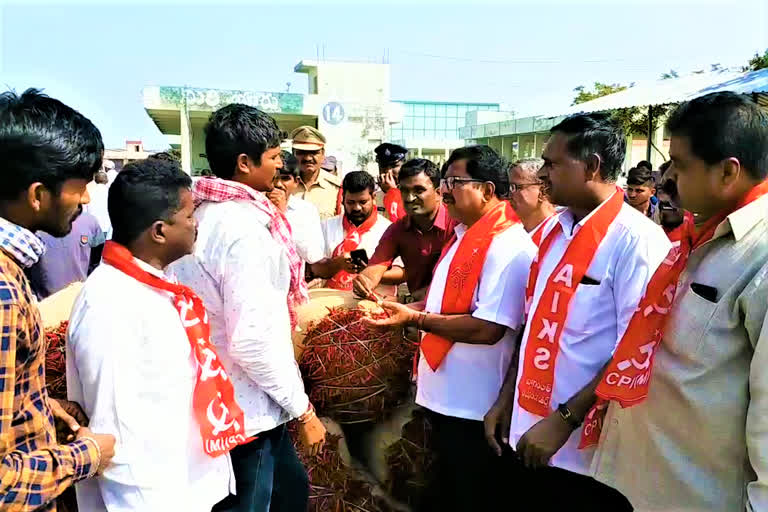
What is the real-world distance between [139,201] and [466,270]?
125 centimetres

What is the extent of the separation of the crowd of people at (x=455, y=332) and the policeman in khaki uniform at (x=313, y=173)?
7.55ft

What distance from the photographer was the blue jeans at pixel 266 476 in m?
2.20

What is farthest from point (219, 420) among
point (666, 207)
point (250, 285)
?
point (666, 207)

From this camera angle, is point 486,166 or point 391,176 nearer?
point 486,166

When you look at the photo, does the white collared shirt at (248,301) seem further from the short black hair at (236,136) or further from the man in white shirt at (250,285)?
the short black hair at (236,136)

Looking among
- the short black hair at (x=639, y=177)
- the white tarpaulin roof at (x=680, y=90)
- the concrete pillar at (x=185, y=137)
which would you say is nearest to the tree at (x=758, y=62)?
the white tarpaulin roof at (x=680, y=90)

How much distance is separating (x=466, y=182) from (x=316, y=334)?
3.06ft

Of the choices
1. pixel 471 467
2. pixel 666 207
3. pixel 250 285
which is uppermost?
pixel 666 207

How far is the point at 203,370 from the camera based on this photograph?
1.81 metres

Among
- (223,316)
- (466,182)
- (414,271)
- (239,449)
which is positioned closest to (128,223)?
(223,316)

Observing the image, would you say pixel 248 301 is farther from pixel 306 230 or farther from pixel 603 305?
pixel 306 230

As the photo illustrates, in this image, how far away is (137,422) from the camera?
160 centimetres

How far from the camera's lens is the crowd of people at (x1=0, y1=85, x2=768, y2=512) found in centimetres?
140

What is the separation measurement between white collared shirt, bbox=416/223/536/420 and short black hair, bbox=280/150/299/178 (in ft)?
6.77
